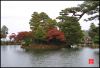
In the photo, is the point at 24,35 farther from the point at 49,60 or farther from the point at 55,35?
the point at 49,60

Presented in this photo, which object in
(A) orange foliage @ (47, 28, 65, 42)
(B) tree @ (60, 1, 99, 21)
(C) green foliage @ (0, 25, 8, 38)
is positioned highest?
(B) tree @ (60, 1, 99, 21)

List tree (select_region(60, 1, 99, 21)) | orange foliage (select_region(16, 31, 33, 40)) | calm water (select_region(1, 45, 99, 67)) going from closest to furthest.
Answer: tree (select_region(60, 1, 99, 21)) → calm water (select_region(1, 45, 99, 67)) → orange foliage (select_region(16, 31, 33, 40))

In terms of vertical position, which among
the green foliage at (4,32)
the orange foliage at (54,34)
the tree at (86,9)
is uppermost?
the tree at (86,9)

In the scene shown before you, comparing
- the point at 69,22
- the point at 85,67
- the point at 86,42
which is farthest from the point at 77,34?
the point at 69,22

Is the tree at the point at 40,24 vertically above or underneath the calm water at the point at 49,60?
above

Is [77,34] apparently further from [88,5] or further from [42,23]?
[88,5]

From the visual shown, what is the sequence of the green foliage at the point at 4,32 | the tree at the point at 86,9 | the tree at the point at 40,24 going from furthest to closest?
the green foliage at the point at 4,32
the tree at the point at 40,24
the tree at the point at 86,9

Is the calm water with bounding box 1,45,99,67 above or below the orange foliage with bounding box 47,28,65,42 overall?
below

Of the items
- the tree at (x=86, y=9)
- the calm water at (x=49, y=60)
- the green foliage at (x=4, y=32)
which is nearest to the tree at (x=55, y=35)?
the calm water at (x=49, y=60)

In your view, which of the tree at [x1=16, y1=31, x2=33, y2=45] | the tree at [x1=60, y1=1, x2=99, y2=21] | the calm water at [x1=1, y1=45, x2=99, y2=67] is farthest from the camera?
the tree at [x1=16, y1=31, x2=33, y2=45]

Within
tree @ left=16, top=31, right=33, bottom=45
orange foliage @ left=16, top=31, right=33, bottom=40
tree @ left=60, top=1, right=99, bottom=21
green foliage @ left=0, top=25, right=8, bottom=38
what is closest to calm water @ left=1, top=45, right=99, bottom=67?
tree @ left=60, top=1, right=99, bottom=21

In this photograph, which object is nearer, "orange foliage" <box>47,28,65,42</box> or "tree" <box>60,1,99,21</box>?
"tree" <box>60,1,99,21</box>

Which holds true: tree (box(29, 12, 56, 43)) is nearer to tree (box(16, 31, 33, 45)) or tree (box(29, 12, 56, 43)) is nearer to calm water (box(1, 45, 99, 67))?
tree (box(16, 31, 33, 45))

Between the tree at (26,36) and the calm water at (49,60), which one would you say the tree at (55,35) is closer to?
the tree at (26,36)
